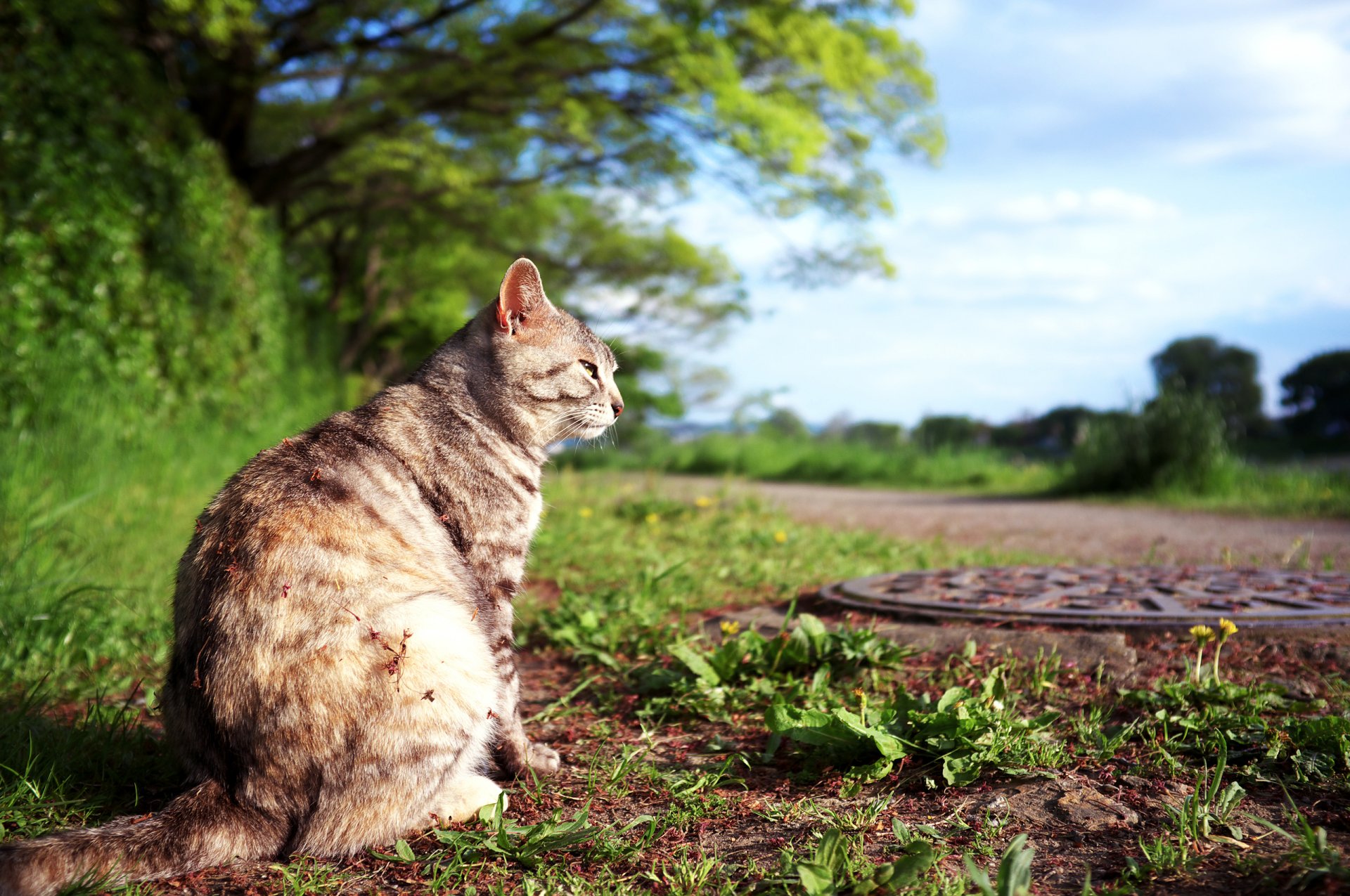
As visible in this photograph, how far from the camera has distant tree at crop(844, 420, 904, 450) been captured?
1391 centimetres

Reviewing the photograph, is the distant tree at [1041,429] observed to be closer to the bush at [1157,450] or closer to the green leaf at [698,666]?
the bush at [1157,450]

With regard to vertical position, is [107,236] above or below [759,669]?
above

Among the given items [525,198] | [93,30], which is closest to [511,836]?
[93,30]

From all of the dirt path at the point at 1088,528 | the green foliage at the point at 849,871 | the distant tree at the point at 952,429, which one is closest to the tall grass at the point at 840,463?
the dirt path at the point at 1088,528

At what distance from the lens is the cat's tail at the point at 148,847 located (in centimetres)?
190

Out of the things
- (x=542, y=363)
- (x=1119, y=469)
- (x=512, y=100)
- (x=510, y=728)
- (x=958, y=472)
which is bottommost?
(x=510, y=728)

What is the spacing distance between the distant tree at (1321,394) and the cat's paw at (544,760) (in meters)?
20.2

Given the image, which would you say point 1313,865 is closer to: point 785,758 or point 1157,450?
point 785,758

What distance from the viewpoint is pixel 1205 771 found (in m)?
2.40

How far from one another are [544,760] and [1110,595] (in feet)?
8.16

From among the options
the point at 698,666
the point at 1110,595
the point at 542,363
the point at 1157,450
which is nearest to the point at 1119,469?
the point at 1157,450

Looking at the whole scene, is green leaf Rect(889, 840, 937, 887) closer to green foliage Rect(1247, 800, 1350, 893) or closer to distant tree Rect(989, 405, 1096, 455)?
green foliage Rect(1247, 800, 1350, 893)

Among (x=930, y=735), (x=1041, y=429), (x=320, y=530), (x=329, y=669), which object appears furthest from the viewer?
(x=1041, y=429)

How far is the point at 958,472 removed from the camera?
1232 centimetres
